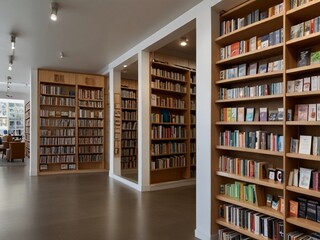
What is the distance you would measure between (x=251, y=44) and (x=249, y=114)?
82 centimetres

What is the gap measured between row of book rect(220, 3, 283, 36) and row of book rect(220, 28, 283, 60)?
0.19m

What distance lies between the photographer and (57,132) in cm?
812

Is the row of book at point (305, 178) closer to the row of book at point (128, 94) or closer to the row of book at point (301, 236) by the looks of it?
the row of book at point (301, 236)

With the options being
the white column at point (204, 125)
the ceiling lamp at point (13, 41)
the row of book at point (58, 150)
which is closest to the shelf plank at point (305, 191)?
the white column at point (204, 125)

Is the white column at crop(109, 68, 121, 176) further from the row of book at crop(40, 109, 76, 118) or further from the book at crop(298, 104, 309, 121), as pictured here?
the book at crop(298, 104, 309, 121)

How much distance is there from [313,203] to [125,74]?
23.3 ft

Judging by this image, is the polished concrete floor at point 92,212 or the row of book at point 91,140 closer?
the polished concrete floor at point 92,212

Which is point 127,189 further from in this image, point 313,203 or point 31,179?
point 313,203

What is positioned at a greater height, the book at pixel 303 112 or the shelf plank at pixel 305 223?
the book at pixel 303 112

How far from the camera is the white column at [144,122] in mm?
5535

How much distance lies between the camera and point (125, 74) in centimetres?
853

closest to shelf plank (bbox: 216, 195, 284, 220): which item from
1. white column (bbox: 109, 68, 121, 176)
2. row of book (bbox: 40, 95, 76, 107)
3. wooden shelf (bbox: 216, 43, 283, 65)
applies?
wooden shelf (bbox: 216, 43, 283, 65)

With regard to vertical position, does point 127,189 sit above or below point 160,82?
below

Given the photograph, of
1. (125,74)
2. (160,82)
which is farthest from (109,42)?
(125,74)
